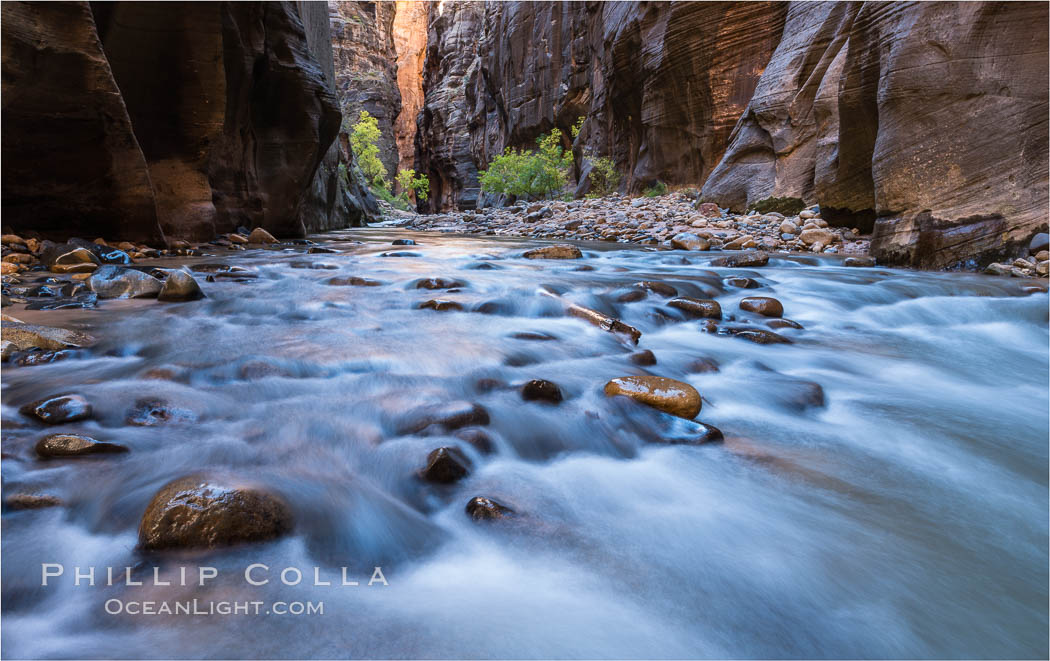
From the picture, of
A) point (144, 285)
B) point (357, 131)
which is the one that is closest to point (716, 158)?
point (144, 285)

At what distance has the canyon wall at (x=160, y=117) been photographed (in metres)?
5.06

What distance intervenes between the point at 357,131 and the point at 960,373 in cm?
3521

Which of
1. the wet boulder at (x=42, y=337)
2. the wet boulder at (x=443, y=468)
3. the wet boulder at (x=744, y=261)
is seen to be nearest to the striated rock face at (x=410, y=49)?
the wet boulder at (x=744, y=261)

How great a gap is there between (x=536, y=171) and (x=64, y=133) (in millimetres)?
21126

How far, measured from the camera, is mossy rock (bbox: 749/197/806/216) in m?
9.99

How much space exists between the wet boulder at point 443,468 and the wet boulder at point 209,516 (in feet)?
1.47

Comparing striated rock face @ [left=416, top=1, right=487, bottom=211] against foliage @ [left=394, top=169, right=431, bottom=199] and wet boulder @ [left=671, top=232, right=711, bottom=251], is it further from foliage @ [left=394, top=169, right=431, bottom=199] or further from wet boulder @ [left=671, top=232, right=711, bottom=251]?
wet boulder @ [left=671, top=232, right=711, bottom=251]

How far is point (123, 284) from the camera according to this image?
13.2 feet

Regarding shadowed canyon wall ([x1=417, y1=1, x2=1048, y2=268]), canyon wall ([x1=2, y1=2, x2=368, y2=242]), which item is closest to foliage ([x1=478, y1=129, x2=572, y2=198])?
shadowed canyon wall ([x1=417, y1=1, x2=1048, y2=268])

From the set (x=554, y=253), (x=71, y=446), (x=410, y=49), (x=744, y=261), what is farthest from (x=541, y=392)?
(x=410, y=49)

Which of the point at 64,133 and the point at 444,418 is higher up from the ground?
the point at 64,133

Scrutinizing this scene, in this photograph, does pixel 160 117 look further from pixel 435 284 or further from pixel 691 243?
pixel 691 243

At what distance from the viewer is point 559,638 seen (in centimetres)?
116

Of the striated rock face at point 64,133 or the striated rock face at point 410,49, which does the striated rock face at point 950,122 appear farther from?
the striated rock face at point 410,49
